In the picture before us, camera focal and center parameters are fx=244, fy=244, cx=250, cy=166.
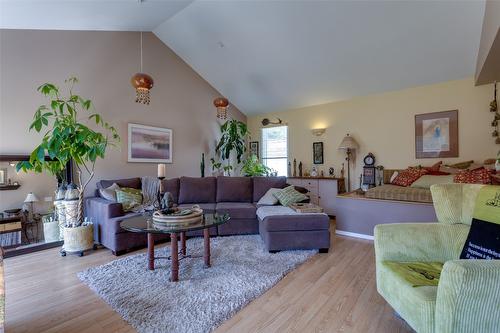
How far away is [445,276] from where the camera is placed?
1.13m

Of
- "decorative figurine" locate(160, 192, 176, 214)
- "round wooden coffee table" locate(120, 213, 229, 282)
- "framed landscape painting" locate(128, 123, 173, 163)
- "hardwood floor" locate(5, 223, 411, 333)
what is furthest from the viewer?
"framed landscape painting" locate(128, 123, 173, 163)

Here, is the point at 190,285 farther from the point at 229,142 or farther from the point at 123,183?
the point at 229,142

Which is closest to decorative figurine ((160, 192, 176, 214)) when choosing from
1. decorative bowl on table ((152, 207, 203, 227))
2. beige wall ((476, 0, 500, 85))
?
decorative bowl on table ((152, 207, 203, 227))

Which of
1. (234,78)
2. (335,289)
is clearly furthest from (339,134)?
(335,289)

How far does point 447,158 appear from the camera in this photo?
408cm

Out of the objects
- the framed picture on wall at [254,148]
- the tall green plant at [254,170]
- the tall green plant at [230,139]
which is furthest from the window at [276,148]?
the tall green plant at [230,139]

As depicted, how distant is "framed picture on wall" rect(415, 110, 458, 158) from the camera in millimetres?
4023

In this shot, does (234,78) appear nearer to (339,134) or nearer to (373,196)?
(339,134)

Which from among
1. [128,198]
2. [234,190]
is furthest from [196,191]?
[128,198]

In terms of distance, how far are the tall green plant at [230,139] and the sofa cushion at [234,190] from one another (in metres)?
1.53

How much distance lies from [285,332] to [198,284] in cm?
92

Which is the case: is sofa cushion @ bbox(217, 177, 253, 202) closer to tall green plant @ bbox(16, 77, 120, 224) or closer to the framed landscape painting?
the framed landscape painting

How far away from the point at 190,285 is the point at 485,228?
2237 millimetres

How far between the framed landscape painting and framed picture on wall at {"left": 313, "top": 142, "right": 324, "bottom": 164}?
3148 millimetres
